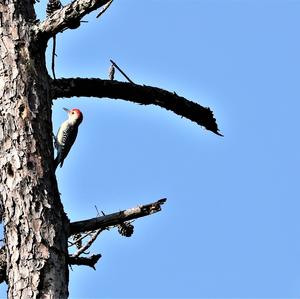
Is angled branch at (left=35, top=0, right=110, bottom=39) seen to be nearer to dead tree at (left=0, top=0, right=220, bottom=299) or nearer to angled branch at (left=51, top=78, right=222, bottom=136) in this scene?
dead tree at (left=0, top=0, right=220, bottom=299)

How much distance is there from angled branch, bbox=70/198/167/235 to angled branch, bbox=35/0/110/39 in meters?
1.52

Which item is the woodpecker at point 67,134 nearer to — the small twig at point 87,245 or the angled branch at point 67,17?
the small twig at point 87,245

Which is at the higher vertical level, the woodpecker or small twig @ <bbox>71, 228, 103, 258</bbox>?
the woodpecker

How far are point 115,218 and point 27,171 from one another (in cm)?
76

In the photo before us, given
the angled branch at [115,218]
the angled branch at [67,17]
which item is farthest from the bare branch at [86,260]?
the angled branch at [67,17]

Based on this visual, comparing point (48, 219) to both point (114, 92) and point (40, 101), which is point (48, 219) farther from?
point (114, 92)

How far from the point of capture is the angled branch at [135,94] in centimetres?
588

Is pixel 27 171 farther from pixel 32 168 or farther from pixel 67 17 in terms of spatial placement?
pixel 67 17

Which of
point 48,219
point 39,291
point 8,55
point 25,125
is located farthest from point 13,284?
point 8,55

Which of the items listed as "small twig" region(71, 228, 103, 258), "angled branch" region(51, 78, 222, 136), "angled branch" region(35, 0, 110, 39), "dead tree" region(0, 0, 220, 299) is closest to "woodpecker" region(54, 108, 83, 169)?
"angled branch" region(51, 78, 222, 136)

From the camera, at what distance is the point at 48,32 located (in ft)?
17.8

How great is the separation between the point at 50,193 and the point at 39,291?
2.49 ft

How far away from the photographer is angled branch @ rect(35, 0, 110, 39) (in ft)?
16.7

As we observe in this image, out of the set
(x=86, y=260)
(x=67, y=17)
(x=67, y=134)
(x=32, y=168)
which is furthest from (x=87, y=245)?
(x=67, y=134)
